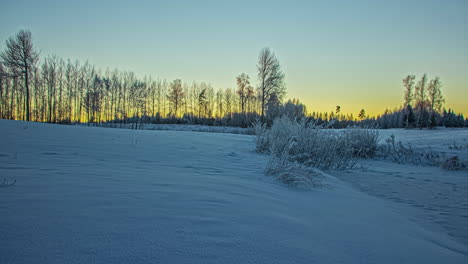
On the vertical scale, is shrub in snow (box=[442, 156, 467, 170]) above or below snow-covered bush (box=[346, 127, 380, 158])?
below

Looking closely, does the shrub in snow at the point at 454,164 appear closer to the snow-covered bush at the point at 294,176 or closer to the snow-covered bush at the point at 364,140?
the snow-covered bush at the point at 364,140

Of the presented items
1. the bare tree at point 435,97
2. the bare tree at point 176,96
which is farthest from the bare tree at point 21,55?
the bare tree at point 435,97

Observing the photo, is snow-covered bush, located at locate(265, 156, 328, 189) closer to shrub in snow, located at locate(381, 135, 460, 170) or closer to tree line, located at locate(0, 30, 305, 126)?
shrub in snow, located at locate(381, 135, 460, 170)

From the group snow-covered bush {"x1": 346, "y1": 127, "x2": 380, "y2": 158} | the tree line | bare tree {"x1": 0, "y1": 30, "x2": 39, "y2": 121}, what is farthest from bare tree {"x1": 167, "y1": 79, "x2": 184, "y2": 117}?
snow-covered bush {"x1": 346, "y1": 127, "x2": 380, "y2": 158}

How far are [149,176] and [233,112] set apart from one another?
48778 mm

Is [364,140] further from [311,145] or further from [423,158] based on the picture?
[311,145]

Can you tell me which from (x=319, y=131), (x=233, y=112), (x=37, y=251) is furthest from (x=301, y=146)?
(x=233, y=112)

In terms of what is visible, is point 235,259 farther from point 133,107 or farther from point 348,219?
point 133,107

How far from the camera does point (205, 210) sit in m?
1.42

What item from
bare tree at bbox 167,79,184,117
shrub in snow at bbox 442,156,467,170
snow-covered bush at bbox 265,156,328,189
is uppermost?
bare tree at bbox 167,79,184,117

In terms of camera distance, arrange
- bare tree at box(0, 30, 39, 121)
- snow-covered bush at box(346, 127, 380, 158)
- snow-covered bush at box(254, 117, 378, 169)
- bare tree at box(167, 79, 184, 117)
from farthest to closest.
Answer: bare tree at box(167, 79, 184, 117) → bare tree at box(0, 30, 39, 121) → snow-covered bush at box(346, 127, 380, 158) → snow-covered bush at box(254, 117, 378, 169)

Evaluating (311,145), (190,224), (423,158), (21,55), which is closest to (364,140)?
(423,158)

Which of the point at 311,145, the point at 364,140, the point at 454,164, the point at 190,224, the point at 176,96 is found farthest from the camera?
the point at 176,96

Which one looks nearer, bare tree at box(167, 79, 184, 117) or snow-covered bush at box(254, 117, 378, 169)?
snow-covered bush at box(254, 117, 378, 169)
